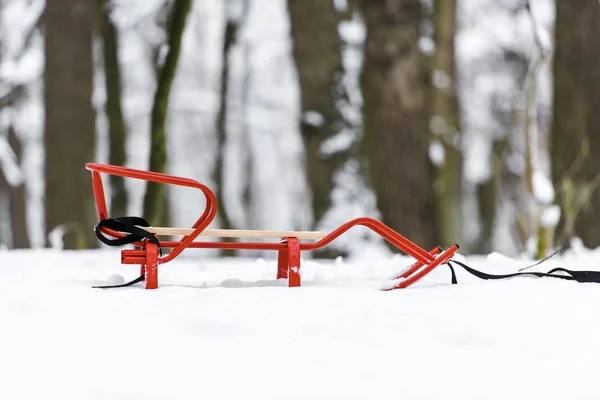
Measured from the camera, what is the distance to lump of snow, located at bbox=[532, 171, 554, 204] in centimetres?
344

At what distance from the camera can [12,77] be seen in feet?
12.1

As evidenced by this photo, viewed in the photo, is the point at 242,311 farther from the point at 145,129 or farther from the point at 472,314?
the point at 145,129

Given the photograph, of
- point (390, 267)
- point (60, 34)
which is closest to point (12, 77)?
point (60, 34)

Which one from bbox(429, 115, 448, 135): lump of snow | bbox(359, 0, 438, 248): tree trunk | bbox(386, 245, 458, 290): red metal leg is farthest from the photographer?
bbox(429, 115, 448, 135): lump of snow

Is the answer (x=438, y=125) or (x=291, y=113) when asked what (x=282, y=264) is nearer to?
(x=291, y=113)

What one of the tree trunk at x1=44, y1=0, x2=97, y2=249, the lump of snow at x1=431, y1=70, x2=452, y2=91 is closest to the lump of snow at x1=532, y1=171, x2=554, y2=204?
the lump of snow at x1=431, y1=70, x2=452, y2=91

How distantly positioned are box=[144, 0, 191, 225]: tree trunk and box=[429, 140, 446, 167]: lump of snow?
1782 mm

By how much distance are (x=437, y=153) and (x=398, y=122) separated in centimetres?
35

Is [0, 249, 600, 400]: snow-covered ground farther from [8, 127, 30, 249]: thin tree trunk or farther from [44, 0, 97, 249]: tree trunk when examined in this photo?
[8, 127, 30, 249]: thin tree trunk

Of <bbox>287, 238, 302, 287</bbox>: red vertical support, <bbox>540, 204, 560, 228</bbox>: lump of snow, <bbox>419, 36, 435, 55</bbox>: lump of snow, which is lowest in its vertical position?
<bbox>540, 204, 560, 228</bbox>: lump of snow

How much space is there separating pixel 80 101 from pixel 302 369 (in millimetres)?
3178

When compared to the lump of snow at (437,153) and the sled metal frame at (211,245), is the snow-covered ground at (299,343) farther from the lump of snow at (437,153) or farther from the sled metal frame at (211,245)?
the lump of snow at (437,153)

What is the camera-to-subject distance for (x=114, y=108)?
3580mm

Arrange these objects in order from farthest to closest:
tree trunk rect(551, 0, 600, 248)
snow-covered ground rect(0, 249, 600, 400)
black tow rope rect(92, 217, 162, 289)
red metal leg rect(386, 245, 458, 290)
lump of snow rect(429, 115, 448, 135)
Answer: lump of snow rect(429, 115, 448, 135)
tree trunk rect(551, 0, 600, 248)
red metal leg rect(386, 245, 458, 290)
black tow rope rect(92, 217, 162, 289)
snow-covered ground rect(0, 249, 600, 400)
